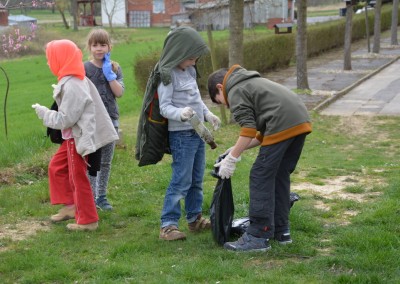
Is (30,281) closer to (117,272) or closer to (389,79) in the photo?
(117,272)

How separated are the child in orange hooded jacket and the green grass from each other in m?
0.32

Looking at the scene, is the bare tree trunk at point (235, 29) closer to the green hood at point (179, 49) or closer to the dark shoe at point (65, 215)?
the dark shoe at point (65, 215)

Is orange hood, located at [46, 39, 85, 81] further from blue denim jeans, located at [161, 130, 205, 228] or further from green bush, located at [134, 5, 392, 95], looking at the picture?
green bush, located at [134, 5, 392, 95]

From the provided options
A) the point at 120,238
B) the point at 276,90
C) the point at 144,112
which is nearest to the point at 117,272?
the point at 120,238

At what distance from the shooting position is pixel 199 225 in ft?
18.8

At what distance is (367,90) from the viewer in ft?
61.0

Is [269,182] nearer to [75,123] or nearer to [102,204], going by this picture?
[75,123]

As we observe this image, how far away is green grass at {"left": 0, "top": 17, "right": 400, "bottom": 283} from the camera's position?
182 inches

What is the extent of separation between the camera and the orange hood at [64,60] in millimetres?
5582

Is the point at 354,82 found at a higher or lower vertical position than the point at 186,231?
lower

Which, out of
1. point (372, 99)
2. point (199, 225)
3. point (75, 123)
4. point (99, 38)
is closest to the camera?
point (75, 123)

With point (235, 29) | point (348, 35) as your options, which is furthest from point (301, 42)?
point (235, 29)

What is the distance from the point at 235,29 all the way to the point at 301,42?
17.7ft

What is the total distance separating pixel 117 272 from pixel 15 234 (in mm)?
1537
